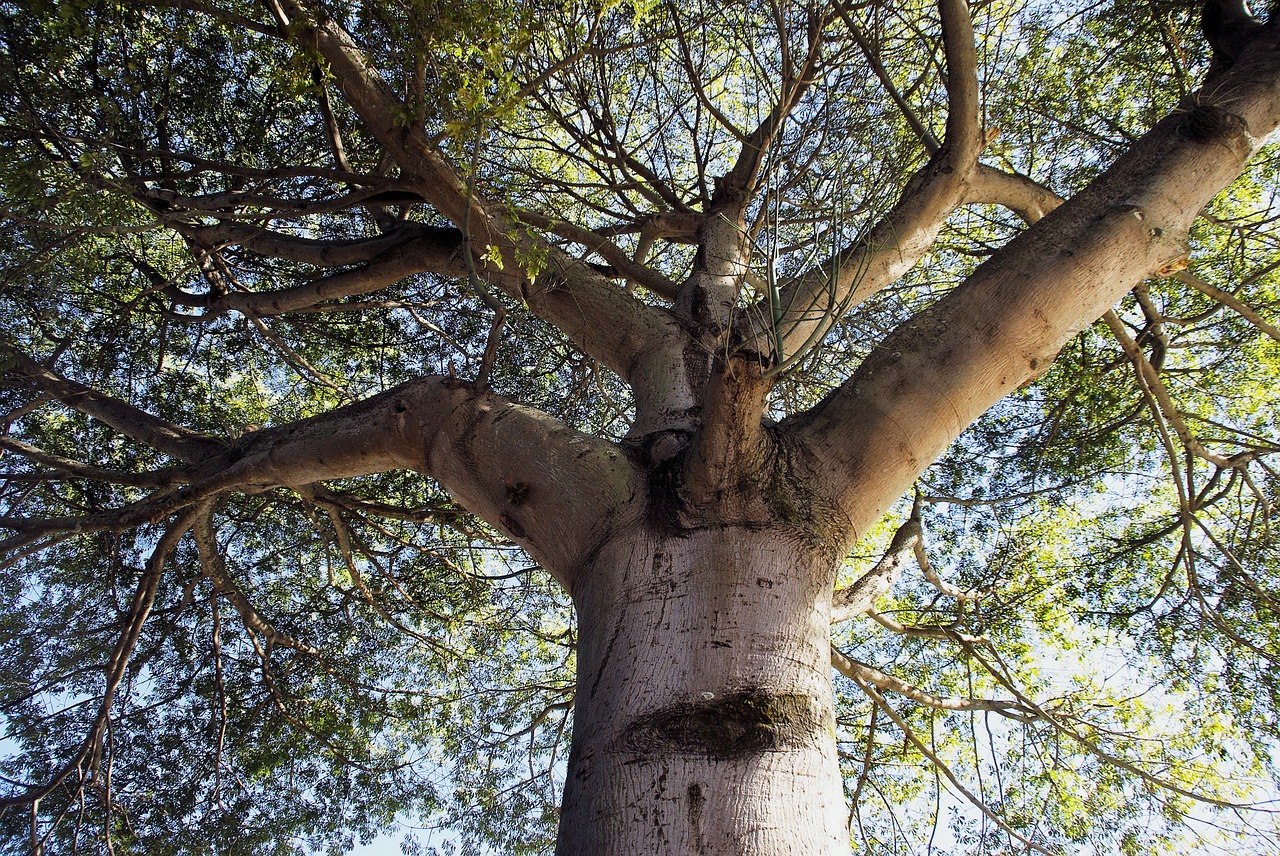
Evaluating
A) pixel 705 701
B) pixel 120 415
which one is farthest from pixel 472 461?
pixel 120 415

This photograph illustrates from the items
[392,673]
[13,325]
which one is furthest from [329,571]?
[13,325]

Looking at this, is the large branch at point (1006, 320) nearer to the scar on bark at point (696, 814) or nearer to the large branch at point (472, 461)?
the large branch at point (472, 461)

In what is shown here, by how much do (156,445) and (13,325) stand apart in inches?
78.6

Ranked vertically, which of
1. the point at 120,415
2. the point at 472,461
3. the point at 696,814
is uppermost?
the point at 120,415

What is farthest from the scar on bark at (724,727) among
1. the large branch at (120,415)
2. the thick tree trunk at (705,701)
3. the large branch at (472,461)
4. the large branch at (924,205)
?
the large branch at (120,415)

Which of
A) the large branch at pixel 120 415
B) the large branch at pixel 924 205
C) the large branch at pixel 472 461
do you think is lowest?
the large branch at pixel 472 461

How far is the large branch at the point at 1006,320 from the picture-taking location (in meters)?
2.12

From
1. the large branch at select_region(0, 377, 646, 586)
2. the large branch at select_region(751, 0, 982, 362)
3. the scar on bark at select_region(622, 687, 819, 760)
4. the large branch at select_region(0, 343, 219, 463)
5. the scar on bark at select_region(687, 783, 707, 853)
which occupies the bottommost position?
the scar on bark at select_region(687, 783, 707, 853)

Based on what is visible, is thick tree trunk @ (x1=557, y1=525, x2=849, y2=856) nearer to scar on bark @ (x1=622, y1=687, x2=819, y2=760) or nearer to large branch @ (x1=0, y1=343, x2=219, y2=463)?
scar on bark @ (x1=622, y1=687, x2=819, y2=760)

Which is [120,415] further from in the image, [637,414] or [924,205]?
[924,205]

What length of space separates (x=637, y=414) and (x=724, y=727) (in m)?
1.32

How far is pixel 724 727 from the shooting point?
5.11 ft

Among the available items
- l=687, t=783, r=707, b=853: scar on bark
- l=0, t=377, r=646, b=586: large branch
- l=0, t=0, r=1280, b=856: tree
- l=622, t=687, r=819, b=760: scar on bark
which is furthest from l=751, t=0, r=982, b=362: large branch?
l=687, t=783, r=707, b=853: scar on bark

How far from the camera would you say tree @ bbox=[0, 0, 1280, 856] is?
1.99 metres
